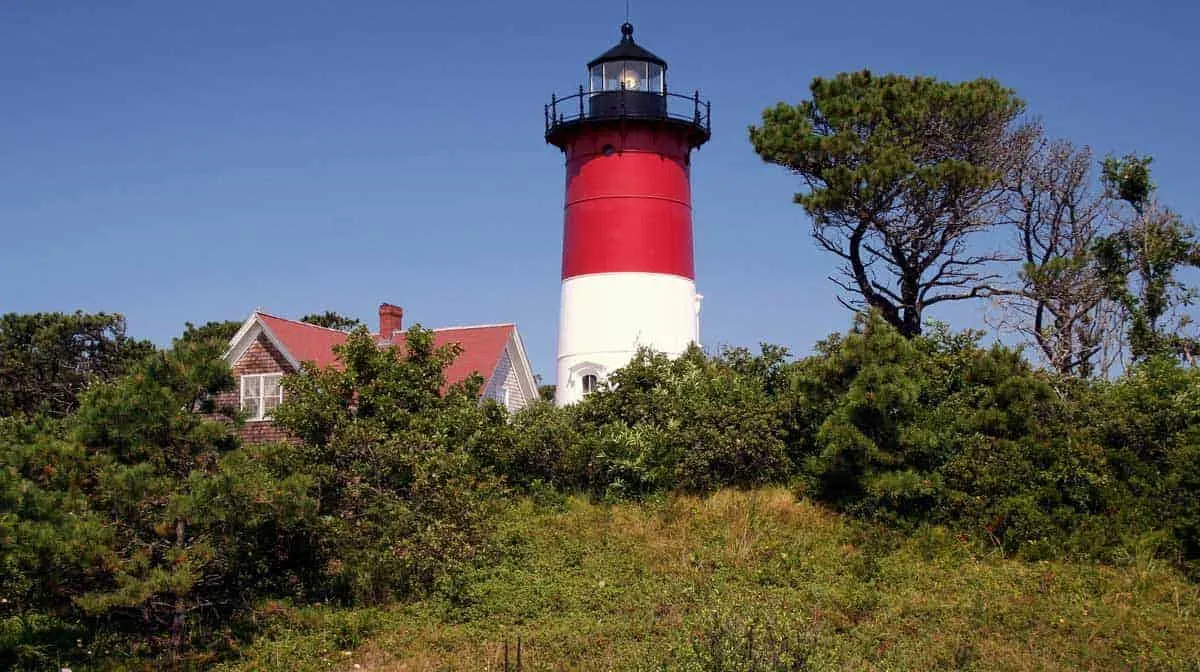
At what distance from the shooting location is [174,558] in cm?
1284

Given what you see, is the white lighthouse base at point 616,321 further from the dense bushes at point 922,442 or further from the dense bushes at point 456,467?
the dense bushes at point 922,442

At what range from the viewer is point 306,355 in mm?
25094

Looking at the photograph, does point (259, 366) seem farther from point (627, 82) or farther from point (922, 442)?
point (922, 442)

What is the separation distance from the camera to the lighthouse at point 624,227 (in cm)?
2559

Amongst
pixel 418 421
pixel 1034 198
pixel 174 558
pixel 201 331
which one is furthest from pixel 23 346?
pixel 1034 198

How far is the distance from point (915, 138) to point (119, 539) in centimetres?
1766

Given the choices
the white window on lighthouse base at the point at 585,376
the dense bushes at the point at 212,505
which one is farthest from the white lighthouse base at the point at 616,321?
the dense bushes at the point at 212,505

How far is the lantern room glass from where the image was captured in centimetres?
2689

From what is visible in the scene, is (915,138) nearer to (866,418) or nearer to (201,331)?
(866,418)

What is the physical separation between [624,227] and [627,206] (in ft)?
1.65

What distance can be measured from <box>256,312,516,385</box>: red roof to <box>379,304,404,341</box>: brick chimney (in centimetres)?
45

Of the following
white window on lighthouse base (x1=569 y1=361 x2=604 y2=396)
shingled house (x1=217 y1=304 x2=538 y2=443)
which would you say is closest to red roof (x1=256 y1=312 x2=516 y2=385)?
shingled house (x1=217 y1=304 x2=538 y2=443)

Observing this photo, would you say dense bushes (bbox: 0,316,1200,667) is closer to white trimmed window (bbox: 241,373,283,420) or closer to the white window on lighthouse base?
the white window on lighthouse base

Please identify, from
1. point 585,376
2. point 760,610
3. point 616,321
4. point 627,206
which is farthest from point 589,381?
point 760,610
